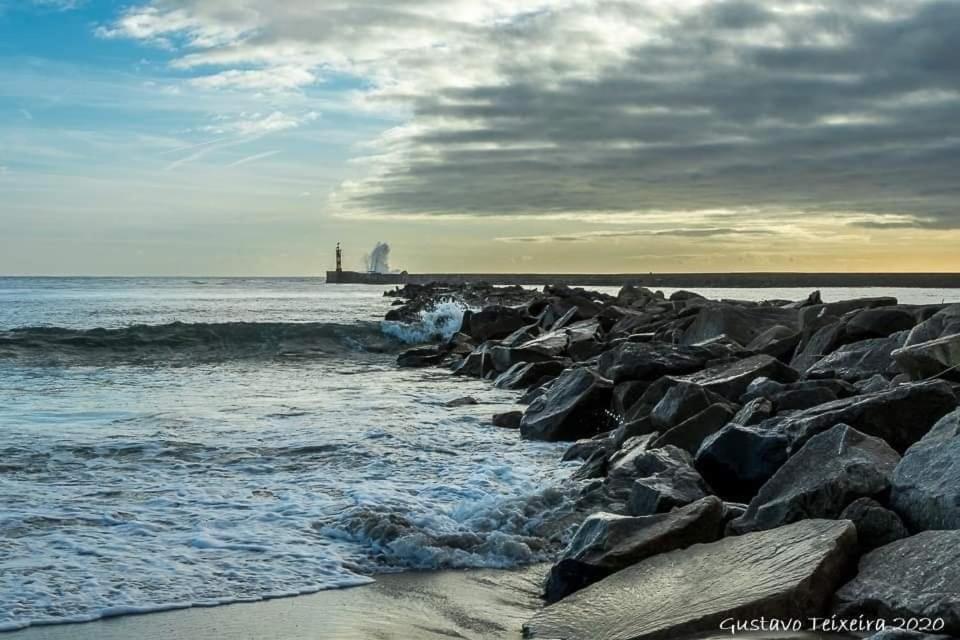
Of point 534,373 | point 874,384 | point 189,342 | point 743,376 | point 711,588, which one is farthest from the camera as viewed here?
point 189,342

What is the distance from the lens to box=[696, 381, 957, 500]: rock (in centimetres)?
543

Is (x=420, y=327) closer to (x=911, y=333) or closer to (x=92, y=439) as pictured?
(x=92, y=439)

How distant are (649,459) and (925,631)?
8.83 feet

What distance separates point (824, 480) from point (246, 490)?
4.17 metres

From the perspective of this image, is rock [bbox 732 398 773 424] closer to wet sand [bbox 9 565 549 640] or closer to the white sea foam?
the white sea foam

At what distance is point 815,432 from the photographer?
5.50 m

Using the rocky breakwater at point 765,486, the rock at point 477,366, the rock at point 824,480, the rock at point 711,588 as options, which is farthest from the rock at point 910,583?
the rock at point 477,366

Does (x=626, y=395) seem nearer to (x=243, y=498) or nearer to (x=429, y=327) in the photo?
(x=243, y=498)

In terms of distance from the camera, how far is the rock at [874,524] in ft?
13.5

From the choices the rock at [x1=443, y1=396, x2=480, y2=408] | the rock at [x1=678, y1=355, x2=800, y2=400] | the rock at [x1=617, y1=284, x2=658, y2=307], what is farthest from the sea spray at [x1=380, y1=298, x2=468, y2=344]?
the rock at [x1=678, y1=355, x2=800, y2=400]

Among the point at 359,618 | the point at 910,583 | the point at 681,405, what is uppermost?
the point at 681,405

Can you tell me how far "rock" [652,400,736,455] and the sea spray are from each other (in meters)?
18.1

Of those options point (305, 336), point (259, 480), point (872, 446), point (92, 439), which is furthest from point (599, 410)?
point (305, 336)

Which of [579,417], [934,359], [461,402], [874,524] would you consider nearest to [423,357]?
[461,402]
